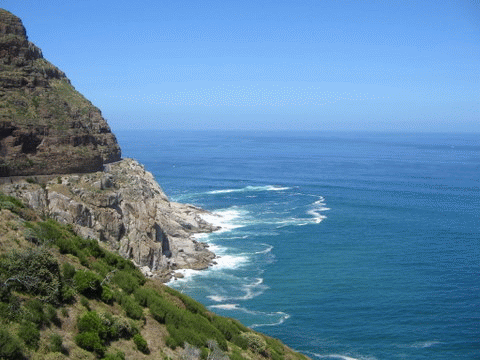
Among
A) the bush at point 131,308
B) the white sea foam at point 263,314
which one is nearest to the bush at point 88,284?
the bush at point 131,308

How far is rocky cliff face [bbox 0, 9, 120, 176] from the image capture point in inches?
2394

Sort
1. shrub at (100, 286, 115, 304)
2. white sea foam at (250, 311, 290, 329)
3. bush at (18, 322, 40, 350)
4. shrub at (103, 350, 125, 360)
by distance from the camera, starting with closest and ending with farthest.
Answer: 1. bush at (18, 322, 40, 350)
2. shrub at (103, 350, 125, 360)
3. shrub at (100, 286, 115, 304)
4. white sea foam at (250, 311, 290, 329)

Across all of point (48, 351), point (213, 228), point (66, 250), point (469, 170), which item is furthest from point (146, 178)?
point (469, 170)

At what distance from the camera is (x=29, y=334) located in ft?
50.1

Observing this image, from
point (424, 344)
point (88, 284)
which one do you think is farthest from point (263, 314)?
point (88, 284)

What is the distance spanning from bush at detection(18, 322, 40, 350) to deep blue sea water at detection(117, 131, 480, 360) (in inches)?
1206

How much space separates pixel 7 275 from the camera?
17641 mm

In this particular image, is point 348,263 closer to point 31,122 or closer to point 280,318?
point 280,318

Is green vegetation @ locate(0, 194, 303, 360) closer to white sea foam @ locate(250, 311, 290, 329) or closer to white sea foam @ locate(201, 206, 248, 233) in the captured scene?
white sea foam @ locate(250, 311, 290, 329)

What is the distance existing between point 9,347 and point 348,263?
55.4 meters

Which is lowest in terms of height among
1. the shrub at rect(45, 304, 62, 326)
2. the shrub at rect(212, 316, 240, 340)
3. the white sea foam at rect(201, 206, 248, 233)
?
the white sea foam at rect(201, 206, 248, 233)

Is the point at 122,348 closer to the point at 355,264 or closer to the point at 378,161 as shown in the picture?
the point at 355,264

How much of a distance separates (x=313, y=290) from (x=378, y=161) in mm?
129147

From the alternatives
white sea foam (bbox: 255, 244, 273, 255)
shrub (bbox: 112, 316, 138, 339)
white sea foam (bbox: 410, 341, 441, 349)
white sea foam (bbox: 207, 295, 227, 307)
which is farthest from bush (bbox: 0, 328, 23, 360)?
white sea foam (bbox: 255, 244, 273, 255)
